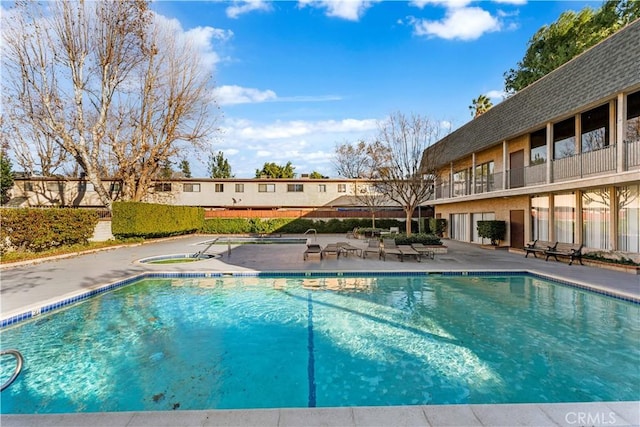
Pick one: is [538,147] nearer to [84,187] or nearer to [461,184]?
[461,184]

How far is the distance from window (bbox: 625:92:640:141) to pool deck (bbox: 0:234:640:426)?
16.2 ft

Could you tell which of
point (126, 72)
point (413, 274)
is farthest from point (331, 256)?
point (126, 72)

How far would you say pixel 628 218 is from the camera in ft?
34.9

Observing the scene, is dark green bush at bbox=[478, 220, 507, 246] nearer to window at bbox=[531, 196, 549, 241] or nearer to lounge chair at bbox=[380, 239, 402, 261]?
window at bbox=[531, 196, 549, 241]

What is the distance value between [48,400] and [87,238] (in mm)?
16144

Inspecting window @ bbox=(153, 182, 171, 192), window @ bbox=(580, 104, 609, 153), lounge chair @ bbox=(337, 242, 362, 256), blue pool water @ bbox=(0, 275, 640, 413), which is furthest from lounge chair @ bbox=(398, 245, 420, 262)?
window @ bbox=(153, 182, 171, 192)

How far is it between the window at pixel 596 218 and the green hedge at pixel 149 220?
23.6m

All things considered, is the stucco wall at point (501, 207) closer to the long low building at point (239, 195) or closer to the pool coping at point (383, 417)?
the long low building at point (239, 195)

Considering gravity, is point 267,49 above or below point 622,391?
above

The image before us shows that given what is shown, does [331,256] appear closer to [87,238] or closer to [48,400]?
[48,400]

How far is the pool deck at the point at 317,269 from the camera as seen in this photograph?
9.56 ft

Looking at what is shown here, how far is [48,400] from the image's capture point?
3.82 metres

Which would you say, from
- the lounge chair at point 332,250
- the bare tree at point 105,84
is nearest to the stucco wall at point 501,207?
the lounge chair at point 332,250

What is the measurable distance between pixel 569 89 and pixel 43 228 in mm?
22975
